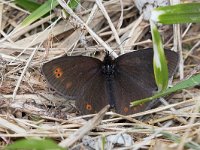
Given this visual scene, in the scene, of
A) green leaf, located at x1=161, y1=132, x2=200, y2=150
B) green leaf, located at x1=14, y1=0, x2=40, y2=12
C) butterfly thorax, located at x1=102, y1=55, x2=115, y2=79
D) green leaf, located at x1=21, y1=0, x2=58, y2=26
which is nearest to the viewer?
green leaf, located at x1=161, y1=132, x2=200, y2=150

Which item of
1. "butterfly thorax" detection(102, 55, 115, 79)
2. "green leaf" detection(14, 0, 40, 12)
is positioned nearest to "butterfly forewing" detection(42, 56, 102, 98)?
"butterfly thorax" detection(102, 55, 115, 79)

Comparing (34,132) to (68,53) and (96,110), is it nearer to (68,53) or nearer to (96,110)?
(96,110)

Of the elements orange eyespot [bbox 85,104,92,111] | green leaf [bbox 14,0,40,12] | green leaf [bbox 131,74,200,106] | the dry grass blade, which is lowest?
the dry grass blade

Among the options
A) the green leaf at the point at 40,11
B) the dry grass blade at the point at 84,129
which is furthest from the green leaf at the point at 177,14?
the green leaf at the point at 40,11

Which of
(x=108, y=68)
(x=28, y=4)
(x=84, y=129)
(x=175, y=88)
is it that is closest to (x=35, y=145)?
(x=84, y=129)

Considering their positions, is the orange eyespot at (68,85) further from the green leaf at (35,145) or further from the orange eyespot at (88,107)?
the green leaf at (35,145)

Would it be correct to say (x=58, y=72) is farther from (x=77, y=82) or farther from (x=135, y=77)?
(x=135, y=77)

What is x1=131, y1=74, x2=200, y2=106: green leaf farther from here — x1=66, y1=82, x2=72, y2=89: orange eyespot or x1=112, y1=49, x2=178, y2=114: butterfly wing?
x1=66, y1=82, x2=72, y2=89: orange eyespot
